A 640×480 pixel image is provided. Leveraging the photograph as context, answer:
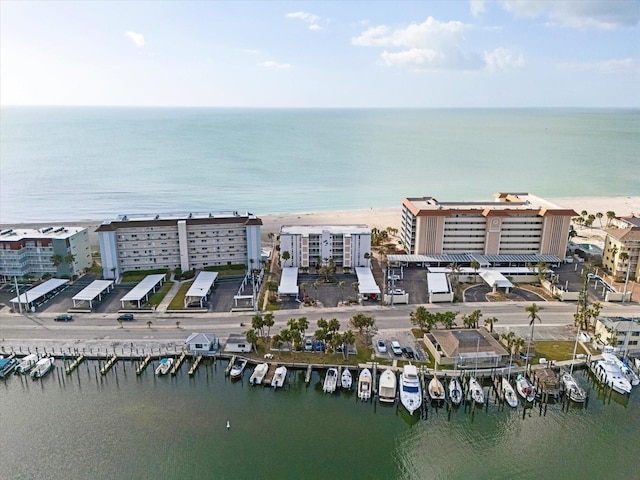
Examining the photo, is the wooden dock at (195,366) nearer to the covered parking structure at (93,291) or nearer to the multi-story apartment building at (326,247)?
the covered parking structure at (93,291)

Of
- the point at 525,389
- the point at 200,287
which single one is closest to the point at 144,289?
the point at 200,287

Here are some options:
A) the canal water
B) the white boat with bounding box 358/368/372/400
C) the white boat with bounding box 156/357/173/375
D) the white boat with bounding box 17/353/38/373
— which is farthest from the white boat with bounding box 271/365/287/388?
the white boat with bounding box 17/353/38/373

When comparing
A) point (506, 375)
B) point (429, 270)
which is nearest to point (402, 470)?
point (506, 375)

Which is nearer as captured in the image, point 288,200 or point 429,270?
point 429,270

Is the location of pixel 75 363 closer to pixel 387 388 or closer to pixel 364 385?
pixel 364 385

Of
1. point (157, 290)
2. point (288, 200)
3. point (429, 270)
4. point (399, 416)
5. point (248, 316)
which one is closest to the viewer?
point (399, 416)

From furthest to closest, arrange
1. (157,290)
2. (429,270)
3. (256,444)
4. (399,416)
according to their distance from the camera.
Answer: (429,270) < (157,290) < (399,416) < (256,444)

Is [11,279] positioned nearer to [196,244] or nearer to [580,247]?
[196,244]
